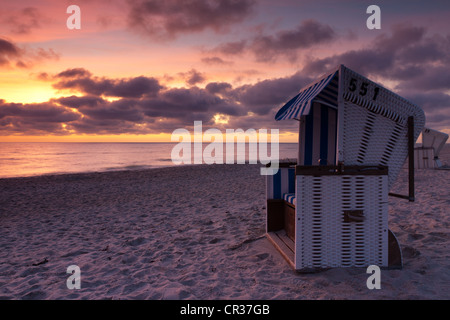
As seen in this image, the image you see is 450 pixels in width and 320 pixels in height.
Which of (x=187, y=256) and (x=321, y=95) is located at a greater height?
(x=321, y=95)

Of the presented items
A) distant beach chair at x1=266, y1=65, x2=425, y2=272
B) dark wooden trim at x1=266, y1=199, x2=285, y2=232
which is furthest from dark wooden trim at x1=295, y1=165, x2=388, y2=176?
dark wooden trim at x1=266, y1=199, x2=285, y2=232

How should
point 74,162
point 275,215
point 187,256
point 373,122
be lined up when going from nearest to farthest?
A: point 373,122 → point 187,256 → point 275,215 → point 74,162

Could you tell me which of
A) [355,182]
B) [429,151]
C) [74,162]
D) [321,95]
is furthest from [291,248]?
[74,162]

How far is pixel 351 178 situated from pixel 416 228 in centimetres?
276

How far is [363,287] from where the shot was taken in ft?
9.53

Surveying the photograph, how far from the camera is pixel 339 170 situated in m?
3.12

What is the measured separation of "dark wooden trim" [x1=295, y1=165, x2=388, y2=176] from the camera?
3.07 m

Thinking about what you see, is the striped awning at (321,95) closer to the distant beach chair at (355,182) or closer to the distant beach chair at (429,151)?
the distant beach chair at (355,182)

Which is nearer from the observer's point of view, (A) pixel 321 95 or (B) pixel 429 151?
(A) pixel 321 95

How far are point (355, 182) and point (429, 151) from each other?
15341 millimetres

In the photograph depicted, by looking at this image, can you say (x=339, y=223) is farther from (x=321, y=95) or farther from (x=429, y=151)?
(x=429, y=151)

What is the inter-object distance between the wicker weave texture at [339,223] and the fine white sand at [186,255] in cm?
17

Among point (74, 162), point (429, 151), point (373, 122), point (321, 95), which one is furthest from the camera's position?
point (74, 162)

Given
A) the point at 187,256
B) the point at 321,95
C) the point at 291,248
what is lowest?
the point at 187,256
